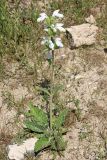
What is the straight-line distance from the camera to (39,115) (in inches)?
193

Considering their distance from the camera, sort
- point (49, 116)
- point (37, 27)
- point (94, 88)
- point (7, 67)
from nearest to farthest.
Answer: point (49, 116) < point (94, 88) < point (7, 67) < point (37, 27)

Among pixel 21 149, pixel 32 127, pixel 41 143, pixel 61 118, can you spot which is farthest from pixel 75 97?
pixel 21 149

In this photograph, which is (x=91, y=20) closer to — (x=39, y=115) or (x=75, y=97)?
(x=75, y=97)

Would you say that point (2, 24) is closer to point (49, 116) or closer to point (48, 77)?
point (48, 77)

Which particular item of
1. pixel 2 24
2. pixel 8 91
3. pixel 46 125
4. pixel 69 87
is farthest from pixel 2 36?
pixel 46 125

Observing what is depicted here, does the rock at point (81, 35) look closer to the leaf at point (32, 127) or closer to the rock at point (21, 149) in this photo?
the leaf at point (32, 127)

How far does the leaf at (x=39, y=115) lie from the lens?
4.87 meters

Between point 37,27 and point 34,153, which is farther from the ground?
point 37,27

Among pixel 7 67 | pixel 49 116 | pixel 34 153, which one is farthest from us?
pixel 7 67

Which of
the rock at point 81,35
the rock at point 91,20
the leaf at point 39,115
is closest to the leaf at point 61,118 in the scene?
the leaf at point 39,115

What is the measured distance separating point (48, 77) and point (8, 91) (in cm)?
58

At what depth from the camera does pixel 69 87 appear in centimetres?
550

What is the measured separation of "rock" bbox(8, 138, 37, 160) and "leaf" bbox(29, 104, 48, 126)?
25cm

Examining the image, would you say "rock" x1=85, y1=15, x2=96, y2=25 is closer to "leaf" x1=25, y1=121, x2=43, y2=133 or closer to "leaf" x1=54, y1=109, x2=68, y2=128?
"leaf" x1=54, y1=109, x2=68, y2=128
